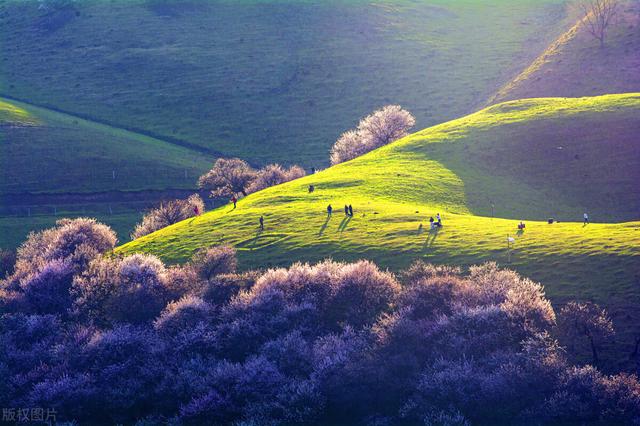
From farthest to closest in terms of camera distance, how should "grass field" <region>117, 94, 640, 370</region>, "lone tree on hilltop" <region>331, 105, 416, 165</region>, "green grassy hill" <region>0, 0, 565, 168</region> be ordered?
"green grassy hill" <region>0, 0, 565, 168</region>, "lone tree on hilltop" <region>331, 105, 416, 165</region>, "grass field" <region>117, 94, 640, 370</region>

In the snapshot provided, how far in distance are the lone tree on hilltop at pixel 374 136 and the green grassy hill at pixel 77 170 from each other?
90.3 ft

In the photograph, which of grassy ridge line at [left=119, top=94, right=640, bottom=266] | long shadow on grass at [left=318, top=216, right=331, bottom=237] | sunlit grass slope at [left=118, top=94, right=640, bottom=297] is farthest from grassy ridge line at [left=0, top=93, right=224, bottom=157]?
long shadow on grass at [left=318, top=216, right=331, bottom=237]

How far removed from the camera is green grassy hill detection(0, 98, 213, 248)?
341 feet

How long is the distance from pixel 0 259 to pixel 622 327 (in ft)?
235

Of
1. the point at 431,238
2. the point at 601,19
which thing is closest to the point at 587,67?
the point at 601,19

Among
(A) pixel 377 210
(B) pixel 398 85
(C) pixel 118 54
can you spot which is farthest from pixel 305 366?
(C) pixel 118 54

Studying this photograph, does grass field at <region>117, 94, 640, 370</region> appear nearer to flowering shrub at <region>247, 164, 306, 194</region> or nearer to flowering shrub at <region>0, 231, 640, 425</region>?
flowering shrub at <region>0, 231, 640, 425</region>

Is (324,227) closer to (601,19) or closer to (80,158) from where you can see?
(80,158)

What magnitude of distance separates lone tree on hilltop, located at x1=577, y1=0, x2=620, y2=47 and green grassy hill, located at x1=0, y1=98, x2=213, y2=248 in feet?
284

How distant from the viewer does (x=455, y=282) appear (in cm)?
4912

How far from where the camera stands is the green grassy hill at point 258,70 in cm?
14762

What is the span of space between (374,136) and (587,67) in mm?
50742

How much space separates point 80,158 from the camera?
122438 millimetres

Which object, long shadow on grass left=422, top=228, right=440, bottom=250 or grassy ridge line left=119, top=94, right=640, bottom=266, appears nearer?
long shadow on grass left=422, top=228, right=440, bottom=250
